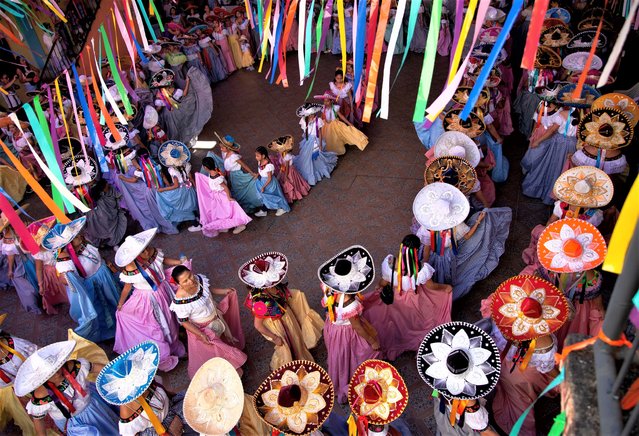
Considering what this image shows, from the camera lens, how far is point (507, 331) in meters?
3.60

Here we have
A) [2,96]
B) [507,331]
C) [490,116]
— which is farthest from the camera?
[2,96]

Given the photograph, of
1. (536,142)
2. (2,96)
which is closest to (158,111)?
(2,96)

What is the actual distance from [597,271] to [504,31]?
2426mm

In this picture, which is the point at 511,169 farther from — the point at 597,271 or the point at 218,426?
the point at 218,426

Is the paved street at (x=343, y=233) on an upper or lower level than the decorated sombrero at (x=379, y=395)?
lower

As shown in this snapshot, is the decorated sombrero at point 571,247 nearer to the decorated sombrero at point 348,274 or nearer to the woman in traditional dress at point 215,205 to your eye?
the decorated sombrero at point 348,274

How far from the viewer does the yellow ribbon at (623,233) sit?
5.16ft

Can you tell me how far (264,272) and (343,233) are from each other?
90.9 inches

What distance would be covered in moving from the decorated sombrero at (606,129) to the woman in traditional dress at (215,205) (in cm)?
403

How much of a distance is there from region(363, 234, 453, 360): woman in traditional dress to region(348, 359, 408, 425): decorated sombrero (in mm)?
1164

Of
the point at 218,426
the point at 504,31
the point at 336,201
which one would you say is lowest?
the point at 336,201

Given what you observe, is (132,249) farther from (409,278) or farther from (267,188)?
(409,278)

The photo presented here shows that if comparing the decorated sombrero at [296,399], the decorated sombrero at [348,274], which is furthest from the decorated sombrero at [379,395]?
the decorated sombrero at [348,274]

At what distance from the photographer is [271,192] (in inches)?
266
